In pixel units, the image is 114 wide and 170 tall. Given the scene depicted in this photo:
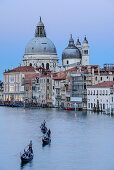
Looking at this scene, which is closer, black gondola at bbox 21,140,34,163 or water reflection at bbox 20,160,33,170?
water reflection at bbox 20,160,33,170

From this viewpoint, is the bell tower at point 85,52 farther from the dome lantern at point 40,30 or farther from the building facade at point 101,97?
the building facade at point 101,97

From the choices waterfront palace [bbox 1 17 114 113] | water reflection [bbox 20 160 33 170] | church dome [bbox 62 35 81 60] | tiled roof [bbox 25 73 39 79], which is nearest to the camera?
water reflection [bbox 20 160 33 170]

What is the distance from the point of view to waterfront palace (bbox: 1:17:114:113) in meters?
88.1

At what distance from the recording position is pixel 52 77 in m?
102

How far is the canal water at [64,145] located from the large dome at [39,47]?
277 ft

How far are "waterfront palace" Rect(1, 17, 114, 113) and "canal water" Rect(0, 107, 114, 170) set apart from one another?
17502 millimetres

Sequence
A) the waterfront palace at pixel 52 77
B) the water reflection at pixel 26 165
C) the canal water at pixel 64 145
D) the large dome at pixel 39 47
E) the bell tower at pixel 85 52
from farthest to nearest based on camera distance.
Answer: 1. the large dome at pixel 39 47
2. the bell tower at pixel 85 52
3. the waterfront palace at pixel 52 77
4. the canal water at pixel 64 145
5. the water reflection at pixel 26 165

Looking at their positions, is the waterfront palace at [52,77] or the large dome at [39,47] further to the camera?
the large dome at [39,47]

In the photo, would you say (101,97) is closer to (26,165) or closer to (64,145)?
(64,145)

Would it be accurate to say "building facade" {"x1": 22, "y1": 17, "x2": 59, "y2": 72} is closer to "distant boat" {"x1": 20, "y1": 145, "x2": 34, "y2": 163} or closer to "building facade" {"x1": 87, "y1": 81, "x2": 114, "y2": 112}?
"building facade" {"x1": 87, "y1": 81, "x2": 114, "y2": 112}

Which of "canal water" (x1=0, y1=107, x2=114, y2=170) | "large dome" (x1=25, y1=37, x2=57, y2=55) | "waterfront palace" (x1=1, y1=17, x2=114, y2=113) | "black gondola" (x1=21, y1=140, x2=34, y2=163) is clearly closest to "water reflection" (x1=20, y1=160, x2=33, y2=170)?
"canal water" (x1=0, y1=107, x2=114, y2=170)

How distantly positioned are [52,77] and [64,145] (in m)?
59.1

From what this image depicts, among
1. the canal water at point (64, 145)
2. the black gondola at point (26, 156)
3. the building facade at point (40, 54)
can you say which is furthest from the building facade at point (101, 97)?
the building facade at point (40, 54)

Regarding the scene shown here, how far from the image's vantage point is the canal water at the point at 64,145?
3700cm
